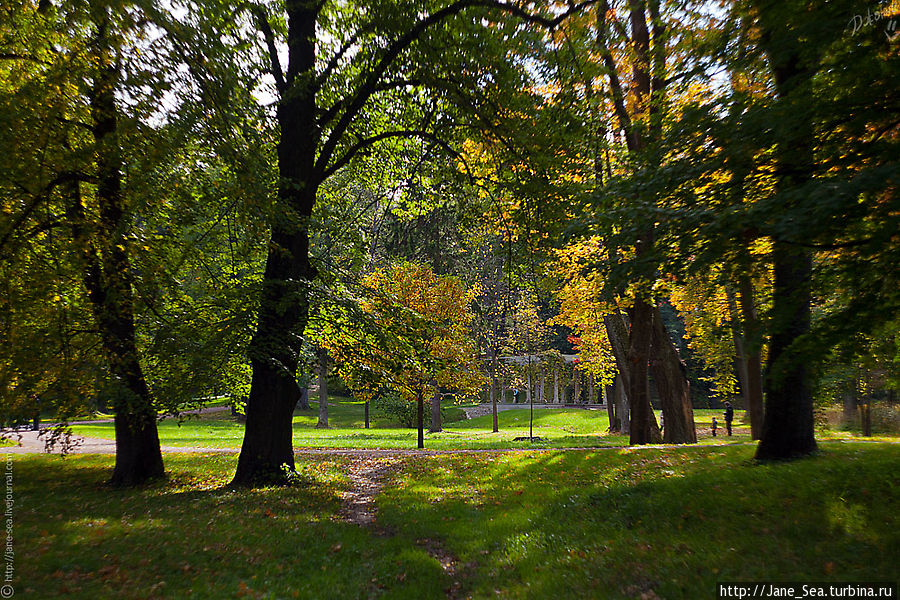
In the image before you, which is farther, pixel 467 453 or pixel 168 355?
pixel 467 453

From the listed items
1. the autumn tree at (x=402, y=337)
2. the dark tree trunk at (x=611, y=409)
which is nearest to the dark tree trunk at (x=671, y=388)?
the autumn tree at (x=402, y=337)

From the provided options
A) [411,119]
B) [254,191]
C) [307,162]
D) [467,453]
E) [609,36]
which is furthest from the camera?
[467,453]

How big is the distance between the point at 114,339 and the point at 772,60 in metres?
10.5

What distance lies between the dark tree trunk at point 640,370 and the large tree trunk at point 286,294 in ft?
30.8

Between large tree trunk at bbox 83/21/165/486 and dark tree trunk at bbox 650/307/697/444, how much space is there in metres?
14.0

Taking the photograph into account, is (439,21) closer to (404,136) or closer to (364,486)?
(404,136)

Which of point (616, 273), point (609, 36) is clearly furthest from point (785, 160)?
point (609, 36)

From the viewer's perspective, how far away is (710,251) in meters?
5.04

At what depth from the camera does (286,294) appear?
9.02 metres

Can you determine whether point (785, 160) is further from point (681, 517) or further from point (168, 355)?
point (168, 355)

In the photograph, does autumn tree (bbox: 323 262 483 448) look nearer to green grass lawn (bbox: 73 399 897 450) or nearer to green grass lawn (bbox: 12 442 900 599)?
green grass lawn (bbox: 12 442 900 599)
